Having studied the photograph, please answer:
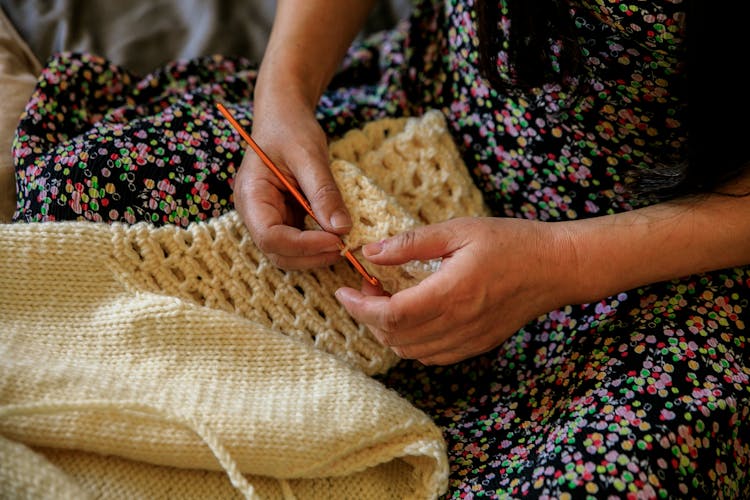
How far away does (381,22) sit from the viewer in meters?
1.18

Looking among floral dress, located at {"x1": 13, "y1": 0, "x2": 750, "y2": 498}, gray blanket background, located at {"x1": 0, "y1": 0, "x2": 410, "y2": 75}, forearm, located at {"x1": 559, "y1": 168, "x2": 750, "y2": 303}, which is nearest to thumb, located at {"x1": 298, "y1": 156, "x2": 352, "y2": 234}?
floral dress, located at {"x1": 13, "y1": 0, "x2": 750, "y2": 498}

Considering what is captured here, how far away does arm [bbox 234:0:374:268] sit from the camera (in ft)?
2.27

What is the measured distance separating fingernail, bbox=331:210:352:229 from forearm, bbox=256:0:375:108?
199 millimetres

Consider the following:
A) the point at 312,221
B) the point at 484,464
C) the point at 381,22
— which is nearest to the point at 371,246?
the point at 312,221

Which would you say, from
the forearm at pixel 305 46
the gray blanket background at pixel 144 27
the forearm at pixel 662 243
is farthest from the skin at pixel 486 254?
the gray blanket background at pixel 144 27

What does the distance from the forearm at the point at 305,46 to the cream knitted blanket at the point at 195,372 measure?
149mm

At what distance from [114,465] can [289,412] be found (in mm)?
175

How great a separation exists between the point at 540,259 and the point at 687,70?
24cm

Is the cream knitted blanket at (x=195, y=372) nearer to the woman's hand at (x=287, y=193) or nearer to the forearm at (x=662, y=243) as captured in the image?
the woman's hand at (x=287, y=193)

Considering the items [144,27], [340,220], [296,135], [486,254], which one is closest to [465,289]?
[486,254]

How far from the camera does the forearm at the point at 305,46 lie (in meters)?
0.83

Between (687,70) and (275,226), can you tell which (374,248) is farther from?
(687,70)

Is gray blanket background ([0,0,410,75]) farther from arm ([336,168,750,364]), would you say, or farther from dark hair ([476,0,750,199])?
arm ([336,168,750,364])

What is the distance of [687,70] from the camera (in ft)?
2.11
